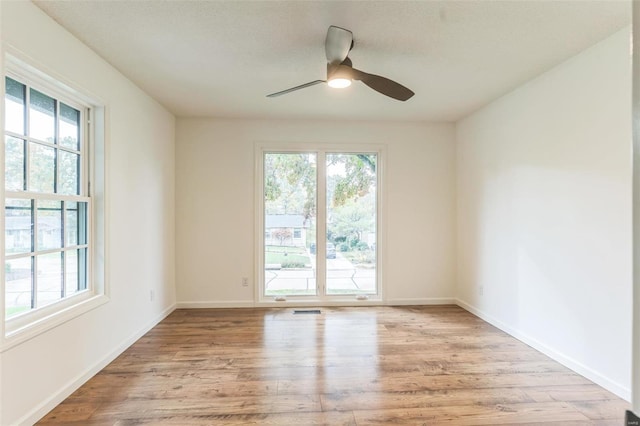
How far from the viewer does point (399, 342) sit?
304 cm

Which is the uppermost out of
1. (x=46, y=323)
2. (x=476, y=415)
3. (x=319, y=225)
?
(x=319, y=225)

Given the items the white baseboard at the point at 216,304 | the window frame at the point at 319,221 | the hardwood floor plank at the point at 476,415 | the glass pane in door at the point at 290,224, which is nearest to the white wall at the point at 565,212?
the hardwood floor plank at the point at 476,415

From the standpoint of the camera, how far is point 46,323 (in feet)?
6.49

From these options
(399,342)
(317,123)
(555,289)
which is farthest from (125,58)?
(555,289)

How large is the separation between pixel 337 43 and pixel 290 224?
2.57m

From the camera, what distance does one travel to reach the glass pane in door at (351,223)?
432 centimetres

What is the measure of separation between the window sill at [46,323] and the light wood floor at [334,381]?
53cm

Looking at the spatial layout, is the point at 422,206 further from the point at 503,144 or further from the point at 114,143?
the point at 114,143

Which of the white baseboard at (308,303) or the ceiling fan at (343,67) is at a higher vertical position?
the ceiling fan at (343,67)

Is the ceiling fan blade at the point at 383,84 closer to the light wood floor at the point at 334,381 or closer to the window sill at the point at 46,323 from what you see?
the light wood floor at the point at 334,381

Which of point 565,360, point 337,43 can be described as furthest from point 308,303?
point 337,43

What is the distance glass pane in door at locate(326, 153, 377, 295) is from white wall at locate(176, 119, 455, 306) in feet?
0.76

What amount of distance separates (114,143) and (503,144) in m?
3.74

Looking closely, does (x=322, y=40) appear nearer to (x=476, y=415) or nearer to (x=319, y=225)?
(x=319, y=225)
